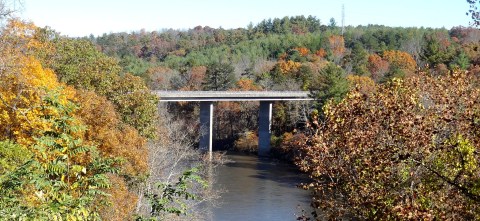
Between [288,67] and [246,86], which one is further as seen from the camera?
[288,67]

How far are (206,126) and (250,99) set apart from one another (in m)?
4.53

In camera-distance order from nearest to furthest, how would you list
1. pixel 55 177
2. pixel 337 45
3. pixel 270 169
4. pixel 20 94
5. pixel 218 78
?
pixel 55 177 → pixel 20 94 → pixel 270 169 → pixel 218 78 → pixel 337 45

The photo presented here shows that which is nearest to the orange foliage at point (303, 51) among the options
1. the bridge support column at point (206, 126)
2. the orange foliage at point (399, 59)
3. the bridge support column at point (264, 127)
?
the orange foliage at point (399, 59)

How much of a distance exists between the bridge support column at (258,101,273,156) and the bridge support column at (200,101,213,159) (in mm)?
4267

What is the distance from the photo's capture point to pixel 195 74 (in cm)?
6812

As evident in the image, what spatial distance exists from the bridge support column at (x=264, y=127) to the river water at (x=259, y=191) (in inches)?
165

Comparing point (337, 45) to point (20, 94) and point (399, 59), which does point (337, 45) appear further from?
point (20, 94)

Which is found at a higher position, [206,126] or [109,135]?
[109,135]

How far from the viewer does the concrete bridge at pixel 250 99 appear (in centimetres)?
5344

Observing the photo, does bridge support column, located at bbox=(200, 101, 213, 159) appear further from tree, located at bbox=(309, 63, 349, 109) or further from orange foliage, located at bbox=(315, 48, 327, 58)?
orange foliage, located at bbox=(315, 48, 327, 58)

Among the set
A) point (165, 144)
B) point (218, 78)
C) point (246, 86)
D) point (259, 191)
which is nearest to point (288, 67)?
point (246, 86)

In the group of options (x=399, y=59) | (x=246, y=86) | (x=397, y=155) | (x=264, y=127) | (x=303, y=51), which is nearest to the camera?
(x=397, y=155)

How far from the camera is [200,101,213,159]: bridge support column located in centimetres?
5349

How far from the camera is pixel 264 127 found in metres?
54.5
